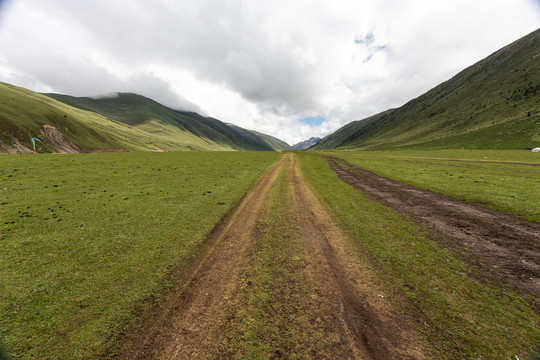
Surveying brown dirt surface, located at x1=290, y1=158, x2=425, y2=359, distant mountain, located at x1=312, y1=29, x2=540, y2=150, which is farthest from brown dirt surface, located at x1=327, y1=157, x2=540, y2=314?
distant mountain, located at x1=312, y1=29, x2=540, y2=150

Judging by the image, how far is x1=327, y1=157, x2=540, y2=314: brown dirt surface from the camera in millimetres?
6559

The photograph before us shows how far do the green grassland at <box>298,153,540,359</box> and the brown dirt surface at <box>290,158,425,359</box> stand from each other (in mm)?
437

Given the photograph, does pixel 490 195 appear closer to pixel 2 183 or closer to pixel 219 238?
pixel 219 238

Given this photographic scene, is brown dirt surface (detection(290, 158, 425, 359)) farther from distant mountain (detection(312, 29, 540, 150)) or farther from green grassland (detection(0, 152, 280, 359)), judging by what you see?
distant mountain (detection(312, 29, 540, 150))

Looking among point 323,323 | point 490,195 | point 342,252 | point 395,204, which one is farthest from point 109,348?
point 490,195

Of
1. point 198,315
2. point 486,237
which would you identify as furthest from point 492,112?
point 198,315

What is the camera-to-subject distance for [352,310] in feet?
16.9

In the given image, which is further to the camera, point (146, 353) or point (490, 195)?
point (490, 195)

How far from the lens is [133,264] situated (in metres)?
6.96

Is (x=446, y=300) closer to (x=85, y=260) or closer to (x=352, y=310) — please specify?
(x=352, y=310)

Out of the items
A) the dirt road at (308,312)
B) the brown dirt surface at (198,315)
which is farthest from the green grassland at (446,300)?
the brown dirt surface at (198,315)

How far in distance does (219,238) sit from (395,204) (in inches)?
519

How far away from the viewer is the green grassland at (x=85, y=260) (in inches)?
170

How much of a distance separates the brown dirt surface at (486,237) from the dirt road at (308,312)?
415 cm
